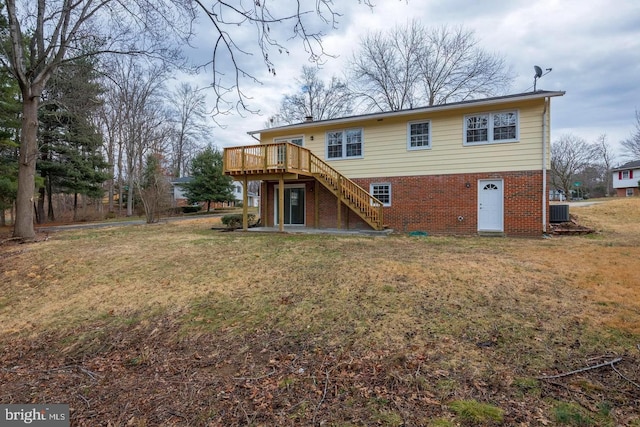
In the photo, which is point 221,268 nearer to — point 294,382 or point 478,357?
point 294,382

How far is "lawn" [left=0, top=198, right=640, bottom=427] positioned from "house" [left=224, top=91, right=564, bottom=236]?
14.4 feet

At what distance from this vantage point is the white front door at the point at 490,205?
11773 millimetres

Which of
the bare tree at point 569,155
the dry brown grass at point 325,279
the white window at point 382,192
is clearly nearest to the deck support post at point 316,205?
the white window at point 382,192

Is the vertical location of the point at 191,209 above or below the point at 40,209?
below

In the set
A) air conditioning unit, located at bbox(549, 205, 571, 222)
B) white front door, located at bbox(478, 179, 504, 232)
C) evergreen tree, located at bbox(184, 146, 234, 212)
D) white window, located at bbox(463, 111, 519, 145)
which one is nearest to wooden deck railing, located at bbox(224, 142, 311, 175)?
white window, located at bbox(463, 111, 519, 145)

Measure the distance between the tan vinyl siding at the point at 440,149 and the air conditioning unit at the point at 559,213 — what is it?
2811mm

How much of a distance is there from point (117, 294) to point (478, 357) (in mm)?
5981

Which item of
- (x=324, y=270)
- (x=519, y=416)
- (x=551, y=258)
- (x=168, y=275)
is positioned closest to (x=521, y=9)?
(x=551, y=258)

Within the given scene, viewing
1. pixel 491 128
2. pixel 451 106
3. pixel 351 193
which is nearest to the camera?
pixel 491 128

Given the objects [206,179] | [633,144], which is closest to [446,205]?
[206,179]

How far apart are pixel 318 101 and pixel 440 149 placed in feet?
68.0

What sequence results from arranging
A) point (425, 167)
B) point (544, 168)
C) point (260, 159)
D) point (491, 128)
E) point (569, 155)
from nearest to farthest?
point (544, 168)
point (491, 128)
point (425, 167)
point (260, 159)
point (569, 155)

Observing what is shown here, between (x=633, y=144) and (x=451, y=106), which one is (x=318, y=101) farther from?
(x=633, y=144)

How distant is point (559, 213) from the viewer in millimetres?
12820
